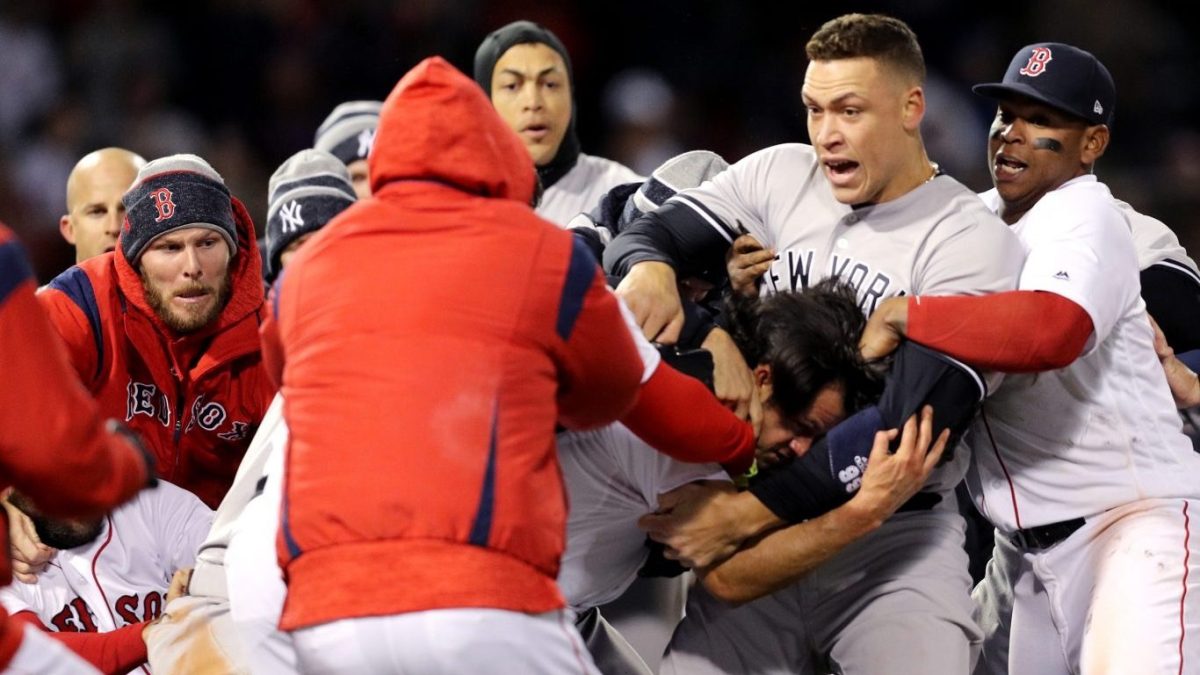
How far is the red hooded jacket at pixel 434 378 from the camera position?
2.78 m

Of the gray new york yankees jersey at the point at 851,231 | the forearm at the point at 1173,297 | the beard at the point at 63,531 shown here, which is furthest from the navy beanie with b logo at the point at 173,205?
the forearm at the point at 1173,297

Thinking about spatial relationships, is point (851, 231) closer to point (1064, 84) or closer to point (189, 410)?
point (1064, 84)

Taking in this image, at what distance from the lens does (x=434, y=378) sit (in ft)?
9.23

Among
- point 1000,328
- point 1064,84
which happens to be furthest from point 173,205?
point 1064,84

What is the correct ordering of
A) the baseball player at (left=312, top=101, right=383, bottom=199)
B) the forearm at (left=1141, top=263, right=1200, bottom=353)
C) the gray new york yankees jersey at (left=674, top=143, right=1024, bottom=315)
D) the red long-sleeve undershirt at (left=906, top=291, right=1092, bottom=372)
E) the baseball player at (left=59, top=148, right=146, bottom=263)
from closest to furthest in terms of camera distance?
1. the red long-sleeve undershirt at (left=906, top=291, right=1092, bottom=372)
2. the gray new york yankees jersey at (left=674, top=143, right=1024, bottom=315)
3. the forearm at (left=1141, top=263, right=1200, bottom=353)
4. the baseball player at (left=59, top=148, right=146, bottom=263)
5. the baseball player at (left=312, top=101, right=383, bottom=199)

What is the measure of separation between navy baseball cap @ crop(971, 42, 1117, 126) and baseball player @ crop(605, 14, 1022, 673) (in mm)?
488

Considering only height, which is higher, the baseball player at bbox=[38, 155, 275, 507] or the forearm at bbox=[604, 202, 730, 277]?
the forearm at bbox=[604, 202, 730, 277]

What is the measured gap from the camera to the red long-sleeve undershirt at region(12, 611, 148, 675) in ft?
12.9

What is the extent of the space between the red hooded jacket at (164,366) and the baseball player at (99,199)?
86 cm

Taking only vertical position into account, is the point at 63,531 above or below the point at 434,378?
below

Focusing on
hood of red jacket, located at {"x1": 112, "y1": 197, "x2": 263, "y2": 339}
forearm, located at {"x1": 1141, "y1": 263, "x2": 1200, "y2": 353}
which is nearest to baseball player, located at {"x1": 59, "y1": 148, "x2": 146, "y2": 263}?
hood of red jacket, located at {"x1": 112, "y1": 197, "x2": 263, "y2": 339}

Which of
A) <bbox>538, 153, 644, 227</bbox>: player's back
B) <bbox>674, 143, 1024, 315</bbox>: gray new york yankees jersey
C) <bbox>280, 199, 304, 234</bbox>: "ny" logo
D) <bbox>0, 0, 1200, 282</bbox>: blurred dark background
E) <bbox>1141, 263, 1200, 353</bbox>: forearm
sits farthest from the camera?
<bbox>0, 0, 1200, 282</bbox>: blurred dark background

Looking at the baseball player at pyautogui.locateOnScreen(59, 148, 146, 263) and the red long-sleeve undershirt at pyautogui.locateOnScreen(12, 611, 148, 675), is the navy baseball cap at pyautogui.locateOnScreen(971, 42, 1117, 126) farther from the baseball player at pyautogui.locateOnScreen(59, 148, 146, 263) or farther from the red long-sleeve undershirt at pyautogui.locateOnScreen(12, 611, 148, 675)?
the baseball player at pyautogui.locateOnScreen(59, 148, 146, 263)

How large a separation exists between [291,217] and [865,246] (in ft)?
7.47
